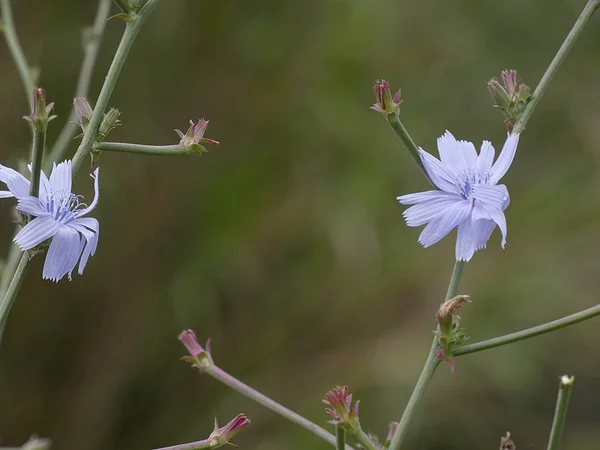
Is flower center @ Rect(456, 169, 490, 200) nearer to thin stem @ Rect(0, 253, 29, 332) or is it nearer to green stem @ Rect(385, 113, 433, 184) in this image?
green stem @ Rect(385, 113, 433, 184)

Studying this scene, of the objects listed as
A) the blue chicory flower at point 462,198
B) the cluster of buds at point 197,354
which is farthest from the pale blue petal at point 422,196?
the cluster of buds at point 197,354

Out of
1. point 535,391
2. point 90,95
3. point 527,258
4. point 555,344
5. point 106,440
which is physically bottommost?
point 106,440

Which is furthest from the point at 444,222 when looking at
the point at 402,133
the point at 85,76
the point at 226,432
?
the point at 85,76

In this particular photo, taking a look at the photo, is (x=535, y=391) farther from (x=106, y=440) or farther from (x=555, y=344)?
(x=106, y=440)

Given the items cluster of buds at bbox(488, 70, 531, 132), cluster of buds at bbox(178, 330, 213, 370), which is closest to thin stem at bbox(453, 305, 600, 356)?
cluster of buds at bbox(488, 70, 531, 132)

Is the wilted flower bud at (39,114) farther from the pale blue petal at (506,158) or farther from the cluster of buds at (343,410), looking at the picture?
the pale blue petal at (506,158)

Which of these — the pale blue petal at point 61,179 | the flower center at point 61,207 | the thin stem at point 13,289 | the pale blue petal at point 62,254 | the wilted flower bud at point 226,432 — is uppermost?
the pale blue petal at point 61,179

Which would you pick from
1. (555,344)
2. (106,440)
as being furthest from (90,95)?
(555,344)
